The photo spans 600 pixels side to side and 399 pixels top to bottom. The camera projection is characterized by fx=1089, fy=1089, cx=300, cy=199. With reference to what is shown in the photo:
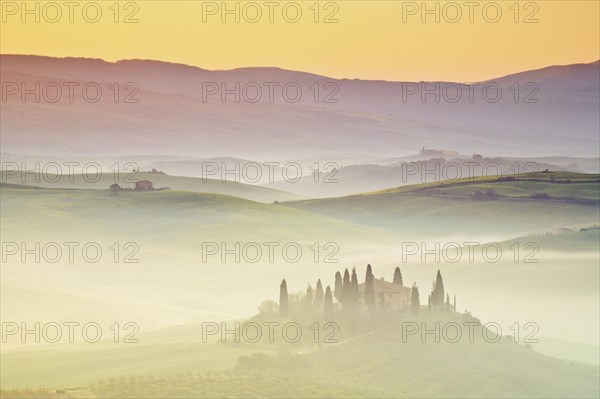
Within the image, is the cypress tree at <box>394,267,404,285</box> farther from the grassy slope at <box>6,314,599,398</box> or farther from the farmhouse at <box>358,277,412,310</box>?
the grassy slope at <box>6,314,599,398</box>

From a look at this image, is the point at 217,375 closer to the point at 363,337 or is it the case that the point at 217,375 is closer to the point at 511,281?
the point at 363,337

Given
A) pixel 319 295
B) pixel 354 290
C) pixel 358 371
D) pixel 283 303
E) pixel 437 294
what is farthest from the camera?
pixel 437 294

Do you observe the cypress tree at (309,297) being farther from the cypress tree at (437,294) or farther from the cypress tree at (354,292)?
the cypress tree at (437,294)

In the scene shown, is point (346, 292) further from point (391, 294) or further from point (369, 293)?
point (391, 294)

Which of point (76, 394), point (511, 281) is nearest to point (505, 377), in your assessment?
point (76, 394)

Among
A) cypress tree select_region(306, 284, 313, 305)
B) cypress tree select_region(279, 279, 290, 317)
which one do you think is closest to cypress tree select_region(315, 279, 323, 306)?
cypress tree select_region(306, 284, 313, 305)

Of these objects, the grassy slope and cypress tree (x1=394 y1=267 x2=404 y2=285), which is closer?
the grassy slope

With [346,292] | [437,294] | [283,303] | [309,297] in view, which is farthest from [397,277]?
[283,303]

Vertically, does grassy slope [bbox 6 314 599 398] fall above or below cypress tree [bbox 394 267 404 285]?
below
